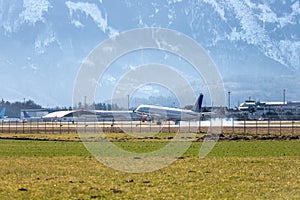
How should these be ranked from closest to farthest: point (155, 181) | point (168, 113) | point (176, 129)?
1. point (155, 181)
2. point (176, 129)
3. point (168, 113)

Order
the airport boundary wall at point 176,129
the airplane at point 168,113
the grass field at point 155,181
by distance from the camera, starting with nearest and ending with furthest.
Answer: the grass field at point 155,181, the airport boundary wall at point 176,129, the airplane at point 168,113

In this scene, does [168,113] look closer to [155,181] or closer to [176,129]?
[176,129]

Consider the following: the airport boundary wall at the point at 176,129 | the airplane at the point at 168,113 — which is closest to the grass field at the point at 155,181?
the airport boundary wall at the point at 176,129

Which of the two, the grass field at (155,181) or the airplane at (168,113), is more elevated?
the airplane at (168,113)

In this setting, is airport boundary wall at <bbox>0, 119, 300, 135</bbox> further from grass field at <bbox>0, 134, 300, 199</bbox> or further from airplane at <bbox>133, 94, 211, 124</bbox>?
grass field at <bbox>0, 134, 300, 199</bbox>

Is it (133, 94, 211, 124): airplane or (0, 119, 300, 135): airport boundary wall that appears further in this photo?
(133, 94, 211, 124): airplane

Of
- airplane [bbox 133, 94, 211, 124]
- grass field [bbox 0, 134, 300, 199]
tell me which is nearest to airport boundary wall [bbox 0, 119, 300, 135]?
airplane [bbox 133, 94, 211, 124]

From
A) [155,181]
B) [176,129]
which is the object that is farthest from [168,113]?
[155,181]

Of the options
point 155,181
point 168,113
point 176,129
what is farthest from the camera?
point 168,113

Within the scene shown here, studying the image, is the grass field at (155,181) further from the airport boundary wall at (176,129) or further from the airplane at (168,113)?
the airplane at (168,113)

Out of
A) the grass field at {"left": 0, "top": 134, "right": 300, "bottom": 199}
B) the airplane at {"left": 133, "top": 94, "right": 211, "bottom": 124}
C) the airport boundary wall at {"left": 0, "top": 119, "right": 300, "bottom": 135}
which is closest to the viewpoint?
the grass field at {"left": 0, "top": 134, "right": 300, "bottom": 199}

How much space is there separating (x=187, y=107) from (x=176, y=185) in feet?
529

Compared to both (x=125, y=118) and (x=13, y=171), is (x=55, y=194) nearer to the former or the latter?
(x=13, y=171)

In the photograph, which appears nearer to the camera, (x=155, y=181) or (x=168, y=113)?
(x=155, y=181)
